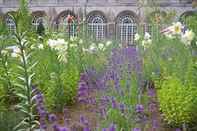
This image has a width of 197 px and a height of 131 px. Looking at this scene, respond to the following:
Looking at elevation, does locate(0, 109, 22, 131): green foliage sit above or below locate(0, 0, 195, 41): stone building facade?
below

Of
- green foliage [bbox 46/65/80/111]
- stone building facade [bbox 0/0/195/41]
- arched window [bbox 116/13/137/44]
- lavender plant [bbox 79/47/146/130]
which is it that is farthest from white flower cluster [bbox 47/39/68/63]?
stone building facade [bbox 0/0/195/41]

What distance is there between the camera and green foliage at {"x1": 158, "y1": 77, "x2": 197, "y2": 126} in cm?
395

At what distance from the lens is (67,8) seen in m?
35.8

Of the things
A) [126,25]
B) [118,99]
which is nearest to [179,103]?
[118,99]

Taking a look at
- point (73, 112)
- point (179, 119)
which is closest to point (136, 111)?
point (179, 119)

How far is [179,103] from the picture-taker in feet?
13.2

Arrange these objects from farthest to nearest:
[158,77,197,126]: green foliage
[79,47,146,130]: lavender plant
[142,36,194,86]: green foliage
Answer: [142,36,194,86]: green foliage
[158,77,197,126]: green foliage
[79,47,146,130]: lavender plant

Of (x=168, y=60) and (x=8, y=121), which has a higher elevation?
(x=168, y=60)

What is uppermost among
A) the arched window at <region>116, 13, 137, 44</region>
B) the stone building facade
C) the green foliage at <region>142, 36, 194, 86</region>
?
the stone building facade

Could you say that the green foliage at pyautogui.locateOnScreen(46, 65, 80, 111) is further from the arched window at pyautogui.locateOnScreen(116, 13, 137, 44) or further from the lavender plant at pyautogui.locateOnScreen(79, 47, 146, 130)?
the arched window at pyautogui.locateOnScreen(116, 13, 137, 44)

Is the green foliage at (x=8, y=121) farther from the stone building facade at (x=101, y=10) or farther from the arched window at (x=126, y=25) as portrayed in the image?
the stone building facade at (x=101, y=10)

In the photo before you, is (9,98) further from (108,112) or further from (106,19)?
(106,19)

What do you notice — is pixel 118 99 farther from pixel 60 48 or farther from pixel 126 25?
pixel 126 25

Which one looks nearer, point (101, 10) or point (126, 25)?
point (126, 25)
